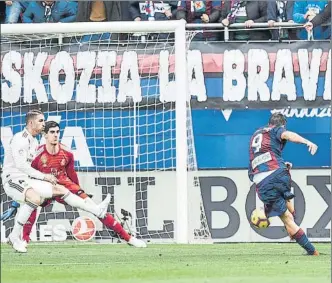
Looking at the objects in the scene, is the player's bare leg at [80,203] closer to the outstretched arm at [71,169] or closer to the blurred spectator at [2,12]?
the outstretched arm at [71,169]

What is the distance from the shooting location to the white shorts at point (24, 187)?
46.1 feet

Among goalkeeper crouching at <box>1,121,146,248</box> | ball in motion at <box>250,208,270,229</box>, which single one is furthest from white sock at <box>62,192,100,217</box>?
ball in motion at <box>250,208,270,229</box>

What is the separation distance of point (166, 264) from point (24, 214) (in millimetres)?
2935

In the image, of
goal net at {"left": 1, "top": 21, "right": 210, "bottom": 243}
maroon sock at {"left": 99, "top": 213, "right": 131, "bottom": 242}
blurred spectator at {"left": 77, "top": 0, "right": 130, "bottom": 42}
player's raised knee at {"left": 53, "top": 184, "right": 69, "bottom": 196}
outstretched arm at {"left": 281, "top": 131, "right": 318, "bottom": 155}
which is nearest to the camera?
outstretched arm at {"left": 281, "top": 131, "right": 318, "bottom": 155}

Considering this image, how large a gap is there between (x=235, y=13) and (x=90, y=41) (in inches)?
71.5

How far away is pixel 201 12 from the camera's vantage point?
16.0 meters

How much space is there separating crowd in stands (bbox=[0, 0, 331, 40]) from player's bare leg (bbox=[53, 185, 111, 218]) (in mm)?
2656

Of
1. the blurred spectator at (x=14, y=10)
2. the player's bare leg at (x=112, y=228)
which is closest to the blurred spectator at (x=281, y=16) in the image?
the blurred spectator at (x=14, y=10)

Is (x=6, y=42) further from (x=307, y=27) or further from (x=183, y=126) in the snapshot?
(x=307, y=27)

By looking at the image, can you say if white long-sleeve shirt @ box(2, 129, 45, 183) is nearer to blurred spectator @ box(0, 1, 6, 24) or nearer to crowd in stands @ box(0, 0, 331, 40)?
crowd in stands @ box(0, 0, 331, 40)

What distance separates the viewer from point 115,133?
15.7m

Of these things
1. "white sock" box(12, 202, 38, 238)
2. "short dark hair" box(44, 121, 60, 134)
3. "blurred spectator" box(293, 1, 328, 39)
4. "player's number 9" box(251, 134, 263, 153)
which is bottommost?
"white sock" box(12, 202, 38, 238)

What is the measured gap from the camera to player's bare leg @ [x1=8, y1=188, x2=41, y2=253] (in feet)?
44.1

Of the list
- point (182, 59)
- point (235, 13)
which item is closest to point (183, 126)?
point (182, 59)
